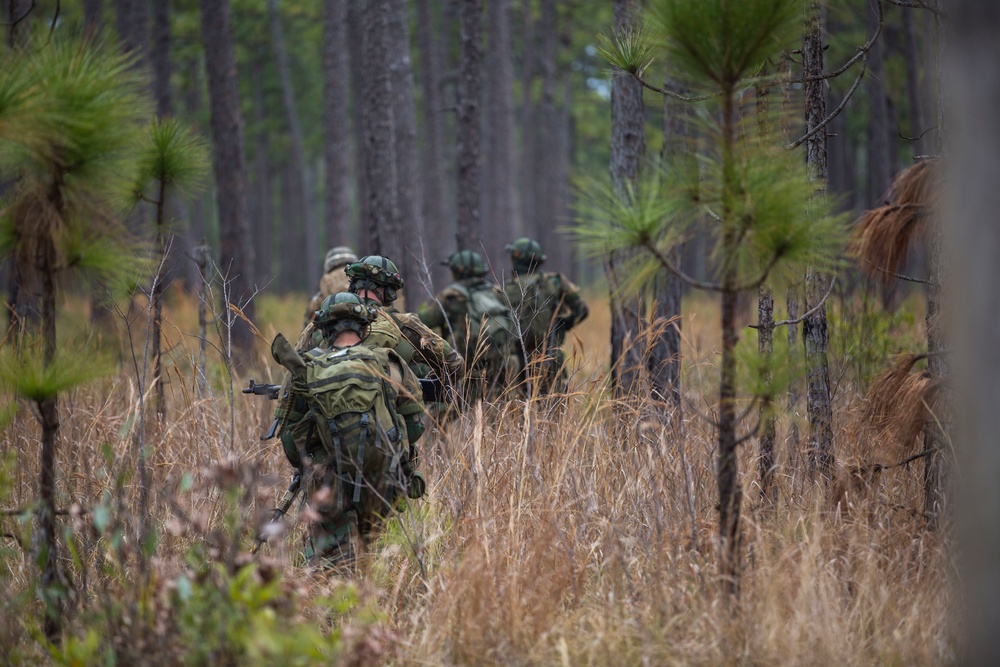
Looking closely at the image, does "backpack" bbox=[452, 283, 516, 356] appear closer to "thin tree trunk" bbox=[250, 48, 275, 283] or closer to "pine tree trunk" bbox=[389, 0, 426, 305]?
"pine tree trunk" bbox=[389, 0, 426, 305]

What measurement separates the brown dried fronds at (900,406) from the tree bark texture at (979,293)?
1474 mm

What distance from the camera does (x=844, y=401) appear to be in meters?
5.54

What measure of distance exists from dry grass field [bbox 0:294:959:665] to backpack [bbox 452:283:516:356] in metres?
1.77

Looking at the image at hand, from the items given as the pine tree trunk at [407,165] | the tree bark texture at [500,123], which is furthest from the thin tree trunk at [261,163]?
the pine tree trunk at [407,165]

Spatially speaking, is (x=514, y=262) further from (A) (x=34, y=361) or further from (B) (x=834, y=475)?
(A) (x=34, y=361)

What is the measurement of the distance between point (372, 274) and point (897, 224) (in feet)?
9.24

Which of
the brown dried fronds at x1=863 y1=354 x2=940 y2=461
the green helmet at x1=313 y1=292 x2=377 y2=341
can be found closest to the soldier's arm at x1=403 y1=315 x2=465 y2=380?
the green helmet at x1=313 y1=292 x2=377 y2=341

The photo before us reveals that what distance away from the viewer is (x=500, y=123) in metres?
17.3

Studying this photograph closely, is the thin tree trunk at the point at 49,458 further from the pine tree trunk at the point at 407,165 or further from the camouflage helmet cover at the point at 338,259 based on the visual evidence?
the pine tree trunk at the point at 407,165

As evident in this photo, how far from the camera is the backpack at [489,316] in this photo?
6.65 metres

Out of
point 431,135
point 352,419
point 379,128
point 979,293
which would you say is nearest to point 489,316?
point 352,419

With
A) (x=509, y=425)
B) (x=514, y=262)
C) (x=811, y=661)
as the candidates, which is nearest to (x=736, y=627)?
(x=811, y=661)

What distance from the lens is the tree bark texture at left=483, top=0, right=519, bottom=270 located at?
16578mm

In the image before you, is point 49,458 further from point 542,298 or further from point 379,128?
point 379,128
